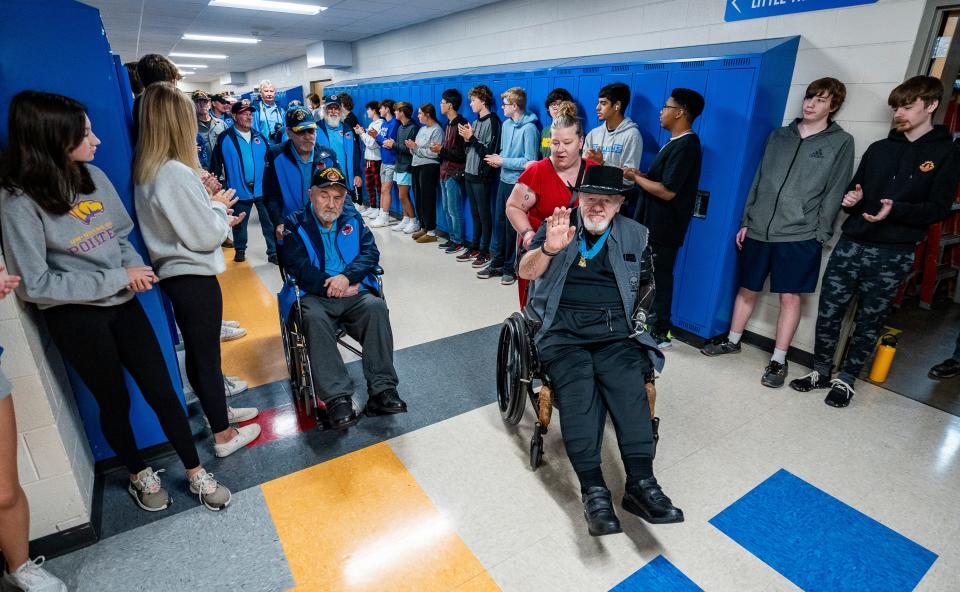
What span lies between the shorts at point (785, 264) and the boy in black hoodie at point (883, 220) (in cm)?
10

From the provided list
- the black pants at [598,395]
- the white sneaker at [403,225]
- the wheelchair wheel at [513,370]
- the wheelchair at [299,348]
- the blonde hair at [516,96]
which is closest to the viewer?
the black pants at [598,395]

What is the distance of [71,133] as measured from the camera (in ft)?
5.36

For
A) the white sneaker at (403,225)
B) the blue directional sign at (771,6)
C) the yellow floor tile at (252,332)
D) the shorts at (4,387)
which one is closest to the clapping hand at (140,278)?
the shorts at (4,387)

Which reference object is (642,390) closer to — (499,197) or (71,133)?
(71,133)

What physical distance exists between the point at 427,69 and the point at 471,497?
23.1 ft

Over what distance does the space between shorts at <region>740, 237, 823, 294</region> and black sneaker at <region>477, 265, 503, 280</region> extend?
8.02ft

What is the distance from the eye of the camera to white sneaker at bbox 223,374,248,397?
294 cm

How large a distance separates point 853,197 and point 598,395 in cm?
204

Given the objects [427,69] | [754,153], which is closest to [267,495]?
[754,153]

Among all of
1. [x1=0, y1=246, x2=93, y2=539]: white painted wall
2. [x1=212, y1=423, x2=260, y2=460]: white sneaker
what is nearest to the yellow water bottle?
[x1=212, y1=423, x2=260, y2=460]: white sneaker

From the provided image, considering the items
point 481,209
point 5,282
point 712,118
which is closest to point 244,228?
point 481,209

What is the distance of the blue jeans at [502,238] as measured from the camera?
4.91m

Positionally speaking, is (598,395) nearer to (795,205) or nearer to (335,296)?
(335,296)

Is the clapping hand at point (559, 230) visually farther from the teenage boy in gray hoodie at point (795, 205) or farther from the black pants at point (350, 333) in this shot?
the teenage boy in gray hoodie at point (795, 205)
